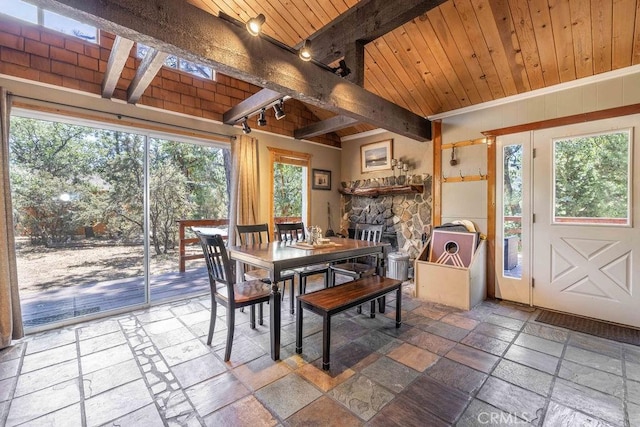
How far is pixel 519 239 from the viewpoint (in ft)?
11.8

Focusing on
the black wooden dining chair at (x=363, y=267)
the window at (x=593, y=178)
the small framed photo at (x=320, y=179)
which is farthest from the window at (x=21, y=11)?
the window at (x=593, y=178)

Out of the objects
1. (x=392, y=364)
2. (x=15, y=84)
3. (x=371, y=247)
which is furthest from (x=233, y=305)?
(x=15, y=84)

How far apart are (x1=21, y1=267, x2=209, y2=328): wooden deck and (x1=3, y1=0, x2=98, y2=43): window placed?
274cm

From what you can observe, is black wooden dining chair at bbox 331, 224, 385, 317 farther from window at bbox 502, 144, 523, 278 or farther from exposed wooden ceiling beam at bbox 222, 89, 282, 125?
exposed wooden ceiling beam at bbox 222, 89, 282, 125

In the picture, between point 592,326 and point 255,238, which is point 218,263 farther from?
point 592,326

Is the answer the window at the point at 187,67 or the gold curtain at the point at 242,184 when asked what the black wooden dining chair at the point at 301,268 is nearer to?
the gold curtain at the point at 242,184

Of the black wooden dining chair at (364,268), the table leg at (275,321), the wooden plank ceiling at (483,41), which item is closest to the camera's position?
the table leg at (275,321)

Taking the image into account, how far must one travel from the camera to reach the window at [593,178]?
2.95 meters

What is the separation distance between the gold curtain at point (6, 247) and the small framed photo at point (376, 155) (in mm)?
4614

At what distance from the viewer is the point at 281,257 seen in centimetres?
239

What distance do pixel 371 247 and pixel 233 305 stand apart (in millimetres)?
1578
